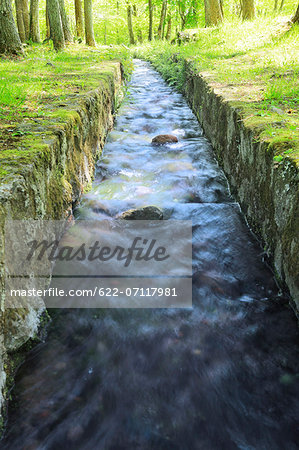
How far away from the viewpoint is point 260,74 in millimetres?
6266

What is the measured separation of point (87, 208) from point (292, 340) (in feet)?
8.84

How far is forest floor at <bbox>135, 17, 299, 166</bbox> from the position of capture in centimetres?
341

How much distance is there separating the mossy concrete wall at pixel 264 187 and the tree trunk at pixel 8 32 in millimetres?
7341

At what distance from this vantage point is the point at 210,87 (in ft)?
19.4

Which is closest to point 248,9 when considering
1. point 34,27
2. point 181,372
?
point 34,27

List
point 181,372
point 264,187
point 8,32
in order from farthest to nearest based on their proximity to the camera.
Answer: point 8,32 < point 264,187 < point 181,372

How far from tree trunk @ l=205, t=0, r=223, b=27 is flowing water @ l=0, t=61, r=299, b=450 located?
15090 millimetres

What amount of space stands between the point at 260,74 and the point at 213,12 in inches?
458

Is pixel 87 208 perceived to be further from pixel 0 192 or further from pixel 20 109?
pixel 0 192

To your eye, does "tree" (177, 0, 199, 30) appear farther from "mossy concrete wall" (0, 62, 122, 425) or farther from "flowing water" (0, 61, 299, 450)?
"flowing water" (0, 61, 299, 450)

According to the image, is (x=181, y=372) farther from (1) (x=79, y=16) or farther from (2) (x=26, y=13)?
(1) (x=79, y=16)

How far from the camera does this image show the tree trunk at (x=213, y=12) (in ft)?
51.1

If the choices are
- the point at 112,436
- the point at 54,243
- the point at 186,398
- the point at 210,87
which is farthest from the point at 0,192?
the point at 210,87

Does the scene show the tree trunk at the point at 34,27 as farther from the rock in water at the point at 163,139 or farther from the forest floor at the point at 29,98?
the rock in water at the point at 163,139
